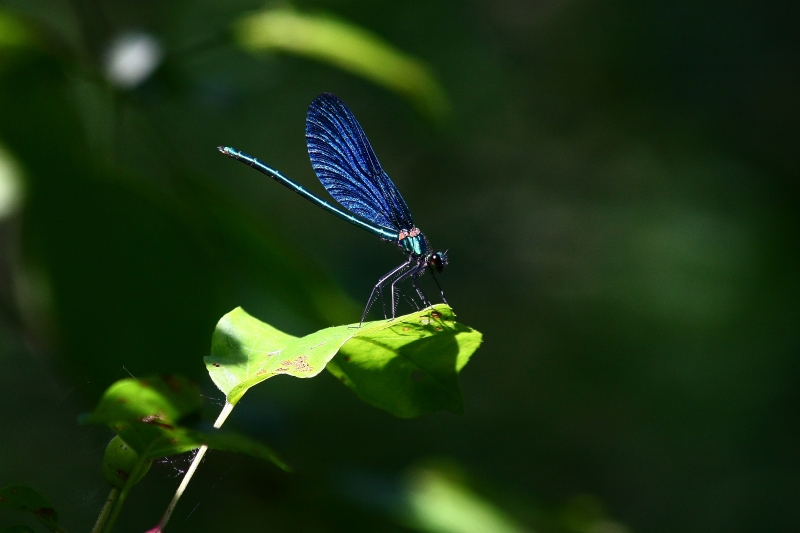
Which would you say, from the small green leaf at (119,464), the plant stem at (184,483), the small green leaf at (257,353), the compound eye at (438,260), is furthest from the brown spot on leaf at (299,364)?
the compound eye at (438,260)

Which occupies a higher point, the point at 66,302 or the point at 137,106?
the point at 137,106

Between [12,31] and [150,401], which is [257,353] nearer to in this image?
[150,401]

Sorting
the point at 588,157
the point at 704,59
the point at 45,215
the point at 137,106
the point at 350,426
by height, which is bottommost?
the point at 45,215

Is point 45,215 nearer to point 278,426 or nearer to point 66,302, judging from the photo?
point 66,302

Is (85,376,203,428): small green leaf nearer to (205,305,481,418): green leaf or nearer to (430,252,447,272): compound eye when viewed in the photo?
(205,305,481,418): green leaf

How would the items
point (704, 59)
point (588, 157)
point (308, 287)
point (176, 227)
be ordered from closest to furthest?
point (176, 227)
point (308, 287)
point (704, 59)
point (588, 157)

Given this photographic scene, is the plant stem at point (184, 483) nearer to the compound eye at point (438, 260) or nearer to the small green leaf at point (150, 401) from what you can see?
the small green leaf at point (150, 401)

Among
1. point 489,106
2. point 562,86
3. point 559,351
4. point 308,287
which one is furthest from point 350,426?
point 308,287
